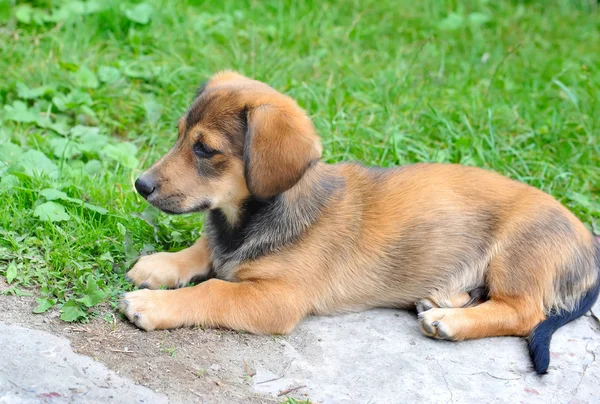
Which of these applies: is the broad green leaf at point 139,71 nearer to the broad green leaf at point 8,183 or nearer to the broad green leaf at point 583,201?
the broad green leaf at point 8,183

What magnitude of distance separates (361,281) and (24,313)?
72.4 inches

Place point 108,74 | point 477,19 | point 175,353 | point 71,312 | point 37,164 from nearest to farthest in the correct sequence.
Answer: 1. point 175,353
2. point 71,312
3. point 37,164
4. point 108,74
5. point 477,19

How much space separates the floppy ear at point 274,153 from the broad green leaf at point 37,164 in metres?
1.87

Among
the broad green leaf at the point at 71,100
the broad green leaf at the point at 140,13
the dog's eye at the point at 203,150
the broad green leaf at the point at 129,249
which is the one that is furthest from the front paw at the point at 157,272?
the broad green leaf at the point at 140,13

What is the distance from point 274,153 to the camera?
4105 millimetres

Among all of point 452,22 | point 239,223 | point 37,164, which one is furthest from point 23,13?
point 452,22

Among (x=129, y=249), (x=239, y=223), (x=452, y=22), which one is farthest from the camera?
(x=452, y=22)

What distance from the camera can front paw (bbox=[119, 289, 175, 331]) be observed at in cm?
407

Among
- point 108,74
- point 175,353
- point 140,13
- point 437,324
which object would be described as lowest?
point 437,324

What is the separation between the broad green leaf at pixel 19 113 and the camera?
20.2ft

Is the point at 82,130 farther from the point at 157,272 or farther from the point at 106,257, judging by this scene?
the point at 157,272

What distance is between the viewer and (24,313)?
13.4 ft

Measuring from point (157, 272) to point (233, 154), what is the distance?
2.76 ft

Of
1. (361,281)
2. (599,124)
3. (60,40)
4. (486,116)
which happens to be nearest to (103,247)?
(361,281)
